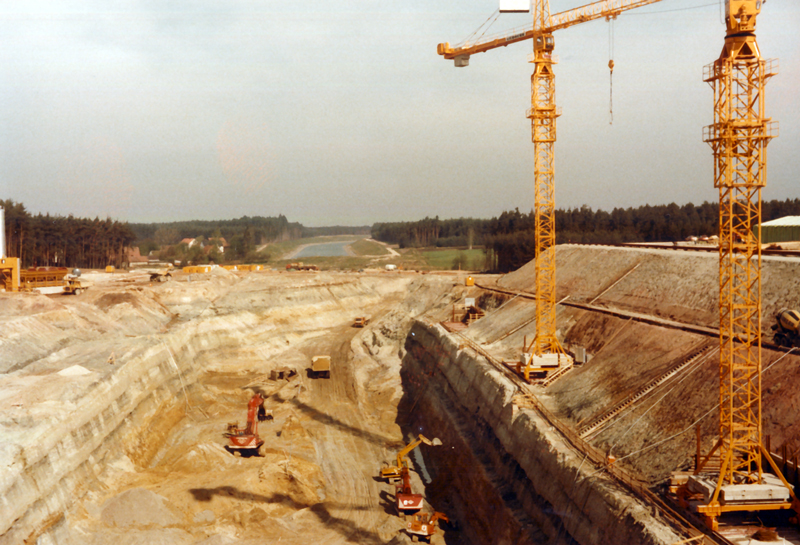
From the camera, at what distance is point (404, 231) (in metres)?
197

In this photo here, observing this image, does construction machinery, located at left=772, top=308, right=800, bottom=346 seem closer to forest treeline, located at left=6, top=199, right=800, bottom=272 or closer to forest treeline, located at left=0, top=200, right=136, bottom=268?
forest treeline, located at left=6, top=199, right=800, bottom=272

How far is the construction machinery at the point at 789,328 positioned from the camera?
23.5 m

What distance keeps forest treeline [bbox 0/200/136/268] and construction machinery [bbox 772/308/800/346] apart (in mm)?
98536

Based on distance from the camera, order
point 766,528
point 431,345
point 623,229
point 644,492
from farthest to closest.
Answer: point 623,229, point 431,345, point 644,492, point 766,528

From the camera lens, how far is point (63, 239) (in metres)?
105

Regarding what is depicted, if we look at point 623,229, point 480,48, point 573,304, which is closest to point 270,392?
point 573,304

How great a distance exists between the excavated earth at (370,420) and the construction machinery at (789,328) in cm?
68

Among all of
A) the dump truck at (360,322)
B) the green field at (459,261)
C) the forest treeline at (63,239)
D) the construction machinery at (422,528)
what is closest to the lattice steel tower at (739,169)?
the construction machinery at (422,528)

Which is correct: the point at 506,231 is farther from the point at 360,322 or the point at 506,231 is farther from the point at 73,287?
the point at 73,287

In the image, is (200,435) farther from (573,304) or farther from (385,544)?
(573,304)

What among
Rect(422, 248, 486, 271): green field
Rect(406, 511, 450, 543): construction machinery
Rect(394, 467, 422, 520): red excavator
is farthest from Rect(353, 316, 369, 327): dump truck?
Rect(406, 511, 450, 543): construction machinery

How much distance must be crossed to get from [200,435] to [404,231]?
162m

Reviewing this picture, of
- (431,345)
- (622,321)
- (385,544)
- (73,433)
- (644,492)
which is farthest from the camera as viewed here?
(431,345)

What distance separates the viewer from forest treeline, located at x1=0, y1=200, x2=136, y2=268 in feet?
310
